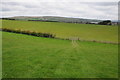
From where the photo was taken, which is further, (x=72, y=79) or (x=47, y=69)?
(x=47, y=69)

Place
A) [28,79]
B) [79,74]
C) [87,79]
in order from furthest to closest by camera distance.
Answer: [79,74] < [87,79] < [28,79]

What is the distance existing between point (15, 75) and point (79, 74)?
3134 mm

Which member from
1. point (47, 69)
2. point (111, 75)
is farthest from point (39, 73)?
point (111, 75)

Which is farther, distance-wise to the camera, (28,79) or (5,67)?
(5,67)

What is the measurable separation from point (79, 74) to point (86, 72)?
601mm

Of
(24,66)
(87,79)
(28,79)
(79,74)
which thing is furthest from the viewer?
(24,66)

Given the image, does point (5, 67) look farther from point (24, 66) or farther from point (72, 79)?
point (72, 79)

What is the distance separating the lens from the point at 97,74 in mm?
7375

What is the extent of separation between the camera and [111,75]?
7332 millimetres

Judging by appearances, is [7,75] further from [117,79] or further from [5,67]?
[117,79]

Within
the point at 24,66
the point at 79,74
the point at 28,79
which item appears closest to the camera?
the point at 28,79

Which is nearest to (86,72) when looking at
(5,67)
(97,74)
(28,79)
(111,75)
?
(97,74)

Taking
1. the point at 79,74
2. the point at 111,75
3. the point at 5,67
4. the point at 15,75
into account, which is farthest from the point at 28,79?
the point at 111,75

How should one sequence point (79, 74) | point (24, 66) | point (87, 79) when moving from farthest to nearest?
1. point (24, 66)
2. point (79, 74)
3. point (87, 79)
